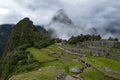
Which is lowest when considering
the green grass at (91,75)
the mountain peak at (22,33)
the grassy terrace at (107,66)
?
the green grass at (91,75)

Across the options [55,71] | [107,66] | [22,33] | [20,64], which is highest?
[22,33]

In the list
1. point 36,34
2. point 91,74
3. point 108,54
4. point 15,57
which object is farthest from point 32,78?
point 36,34

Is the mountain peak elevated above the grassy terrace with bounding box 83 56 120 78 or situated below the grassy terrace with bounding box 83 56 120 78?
above

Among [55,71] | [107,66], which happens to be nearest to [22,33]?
[107,66]

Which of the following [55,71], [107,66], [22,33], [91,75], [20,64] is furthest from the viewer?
[22,33]

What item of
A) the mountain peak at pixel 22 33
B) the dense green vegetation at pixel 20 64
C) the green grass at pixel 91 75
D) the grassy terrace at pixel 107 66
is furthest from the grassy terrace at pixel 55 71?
the mountain peak at pixel 22 33

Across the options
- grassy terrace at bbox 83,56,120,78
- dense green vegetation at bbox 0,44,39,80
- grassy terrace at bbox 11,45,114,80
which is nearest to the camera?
grassy terrace at bbox 11,45,114,80

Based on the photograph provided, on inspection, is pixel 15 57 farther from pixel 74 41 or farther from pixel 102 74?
pixel 102 74

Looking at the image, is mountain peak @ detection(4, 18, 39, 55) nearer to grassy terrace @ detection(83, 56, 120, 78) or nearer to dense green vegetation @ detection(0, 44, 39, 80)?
dense green vegetation @ detection(0, 44, 39, 80)

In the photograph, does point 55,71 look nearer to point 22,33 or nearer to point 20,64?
point 20,64

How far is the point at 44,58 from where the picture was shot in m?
94.5

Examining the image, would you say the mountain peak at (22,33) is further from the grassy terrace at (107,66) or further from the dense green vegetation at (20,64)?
the grassy terrace at (107,66)

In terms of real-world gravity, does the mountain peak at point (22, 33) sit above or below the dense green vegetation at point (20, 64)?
above

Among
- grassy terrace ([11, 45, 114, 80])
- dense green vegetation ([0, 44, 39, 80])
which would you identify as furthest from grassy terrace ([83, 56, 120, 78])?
dense green vegetation ([0, 44, 39, 80])
